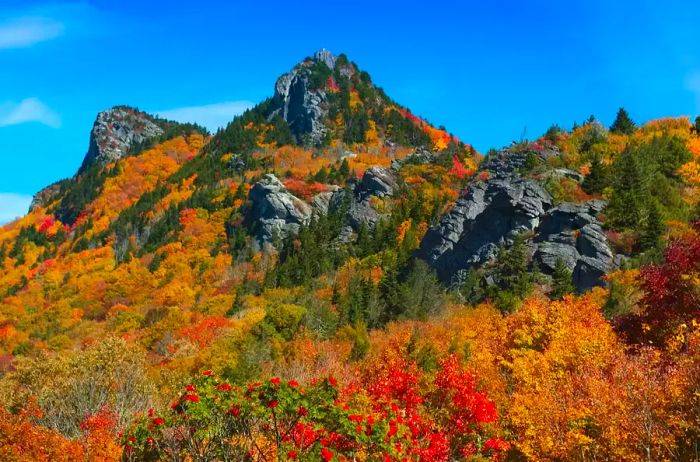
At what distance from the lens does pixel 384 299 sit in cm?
7738

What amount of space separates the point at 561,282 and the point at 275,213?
73.4 meters

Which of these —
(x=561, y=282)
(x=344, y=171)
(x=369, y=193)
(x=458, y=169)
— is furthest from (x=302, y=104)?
(x=561, y=282)

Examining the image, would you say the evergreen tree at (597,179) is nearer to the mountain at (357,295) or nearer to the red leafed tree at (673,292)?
the mountain at (357,295)

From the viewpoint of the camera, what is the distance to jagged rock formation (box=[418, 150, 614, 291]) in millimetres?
65125

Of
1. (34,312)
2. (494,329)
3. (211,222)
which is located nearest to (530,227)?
(494,329)

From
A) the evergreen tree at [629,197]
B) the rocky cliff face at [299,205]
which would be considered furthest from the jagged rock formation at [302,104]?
the evergreen tree at [629,197]

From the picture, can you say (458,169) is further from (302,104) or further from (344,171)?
(302,104)

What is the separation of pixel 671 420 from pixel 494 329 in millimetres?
31200

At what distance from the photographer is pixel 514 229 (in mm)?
75562

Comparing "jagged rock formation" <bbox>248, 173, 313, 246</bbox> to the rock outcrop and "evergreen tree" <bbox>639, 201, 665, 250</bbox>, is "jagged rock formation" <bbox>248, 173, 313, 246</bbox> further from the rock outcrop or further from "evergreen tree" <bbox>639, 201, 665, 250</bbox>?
"evergreen tree" <bbox>639, 201, 665, 250</bbox>

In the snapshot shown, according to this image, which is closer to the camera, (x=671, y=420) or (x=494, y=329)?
(x=671, y=420)

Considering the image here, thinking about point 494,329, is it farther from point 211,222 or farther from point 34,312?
point 34,312

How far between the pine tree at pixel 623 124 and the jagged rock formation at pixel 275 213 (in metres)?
60.5

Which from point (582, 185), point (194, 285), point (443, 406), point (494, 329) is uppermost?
point (582, 185)
